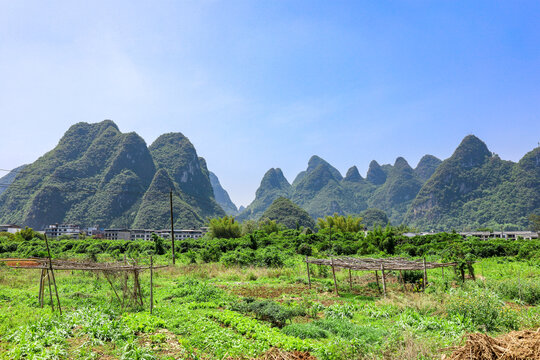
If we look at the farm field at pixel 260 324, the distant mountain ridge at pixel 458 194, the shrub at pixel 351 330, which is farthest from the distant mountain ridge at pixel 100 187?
the shrub at pixel 351 330

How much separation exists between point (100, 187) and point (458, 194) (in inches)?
5140

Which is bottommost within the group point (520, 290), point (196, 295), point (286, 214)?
point (520, 290)

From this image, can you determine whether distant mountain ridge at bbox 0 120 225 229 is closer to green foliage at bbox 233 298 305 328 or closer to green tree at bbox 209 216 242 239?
green tree at bbox 209 216 242 239

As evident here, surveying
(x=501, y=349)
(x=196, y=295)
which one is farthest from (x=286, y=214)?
(x=501, y=349)

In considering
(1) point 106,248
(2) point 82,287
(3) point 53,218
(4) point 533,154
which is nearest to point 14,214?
(3) point 53,218

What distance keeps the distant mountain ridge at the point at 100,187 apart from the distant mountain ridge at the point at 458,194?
73.3 meters

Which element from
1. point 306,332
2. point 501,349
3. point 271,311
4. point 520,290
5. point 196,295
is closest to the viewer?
point 501,349

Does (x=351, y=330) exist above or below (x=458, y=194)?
below

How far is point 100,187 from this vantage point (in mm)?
106438

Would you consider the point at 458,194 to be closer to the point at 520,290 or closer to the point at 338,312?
the point at 520,290

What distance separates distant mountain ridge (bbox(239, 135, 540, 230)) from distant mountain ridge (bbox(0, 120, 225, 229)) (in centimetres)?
7333

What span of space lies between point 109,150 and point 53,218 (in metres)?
32.3

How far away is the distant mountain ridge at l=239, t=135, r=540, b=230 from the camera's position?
340 ft

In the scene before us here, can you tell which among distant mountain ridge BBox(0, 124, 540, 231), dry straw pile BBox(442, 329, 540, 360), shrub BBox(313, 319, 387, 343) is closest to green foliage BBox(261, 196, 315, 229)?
distant mountain ridge BBox(0, 124, 540, 231)
